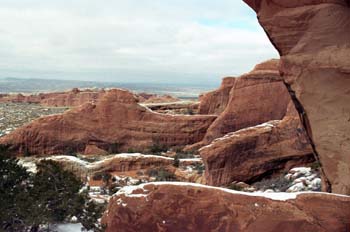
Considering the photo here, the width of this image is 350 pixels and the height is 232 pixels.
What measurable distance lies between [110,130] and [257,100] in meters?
11.5

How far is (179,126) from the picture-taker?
33500 mm

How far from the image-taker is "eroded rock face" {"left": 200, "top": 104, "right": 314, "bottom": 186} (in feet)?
56.9

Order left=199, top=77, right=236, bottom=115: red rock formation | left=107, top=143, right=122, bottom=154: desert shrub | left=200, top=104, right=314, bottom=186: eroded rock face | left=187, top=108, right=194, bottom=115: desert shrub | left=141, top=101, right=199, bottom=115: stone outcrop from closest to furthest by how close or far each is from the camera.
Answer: left=200, top=104, right=314, bottom=186: eroded rock face
left=107, top=143, right=122, bottom=154: desert shrub
left=199, top=77, right=236, bottom=115: red rock formation
left=187, top=108, right=194, bottom=115: desert shrub
left=141, top=101, right=199, bottom=115: stone outcrop

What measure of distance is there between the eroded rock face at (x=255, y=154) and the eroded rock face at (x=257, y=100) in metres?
9.05

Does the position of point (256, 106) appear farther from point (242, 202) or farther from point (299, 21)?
point (242, 202)

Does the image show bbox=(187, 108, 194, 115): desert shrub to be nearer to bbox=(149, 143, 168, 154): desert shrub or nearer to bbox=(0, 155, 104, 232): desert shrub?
bbox=(149, 143, 168, 154): desert shrub

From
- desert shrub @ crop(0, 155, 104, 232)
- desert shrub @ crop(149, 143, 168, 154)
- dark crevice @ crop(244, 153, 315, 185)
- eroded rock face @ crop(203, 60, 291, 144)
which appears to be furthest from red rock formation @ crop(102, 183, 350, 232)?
desert shrub @ crop(149, 143, 168, 154)

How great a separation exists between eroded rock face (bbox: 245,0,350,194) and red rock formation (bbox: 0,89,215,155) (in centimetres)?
2298

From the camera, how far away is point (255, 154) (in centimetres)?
1755

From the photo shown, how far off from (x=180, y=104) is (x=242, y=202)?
37622mm

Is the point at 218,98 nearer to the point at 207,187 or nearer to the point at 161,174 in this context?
the point at 161,174

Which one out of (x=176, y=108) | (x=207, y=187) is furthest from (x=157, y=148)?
(x=207, y=187)

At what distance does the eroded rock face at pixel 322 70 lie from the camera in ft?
31.7

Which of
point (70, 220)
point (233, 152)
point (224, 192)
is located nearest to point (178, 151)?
point (233, 152)
